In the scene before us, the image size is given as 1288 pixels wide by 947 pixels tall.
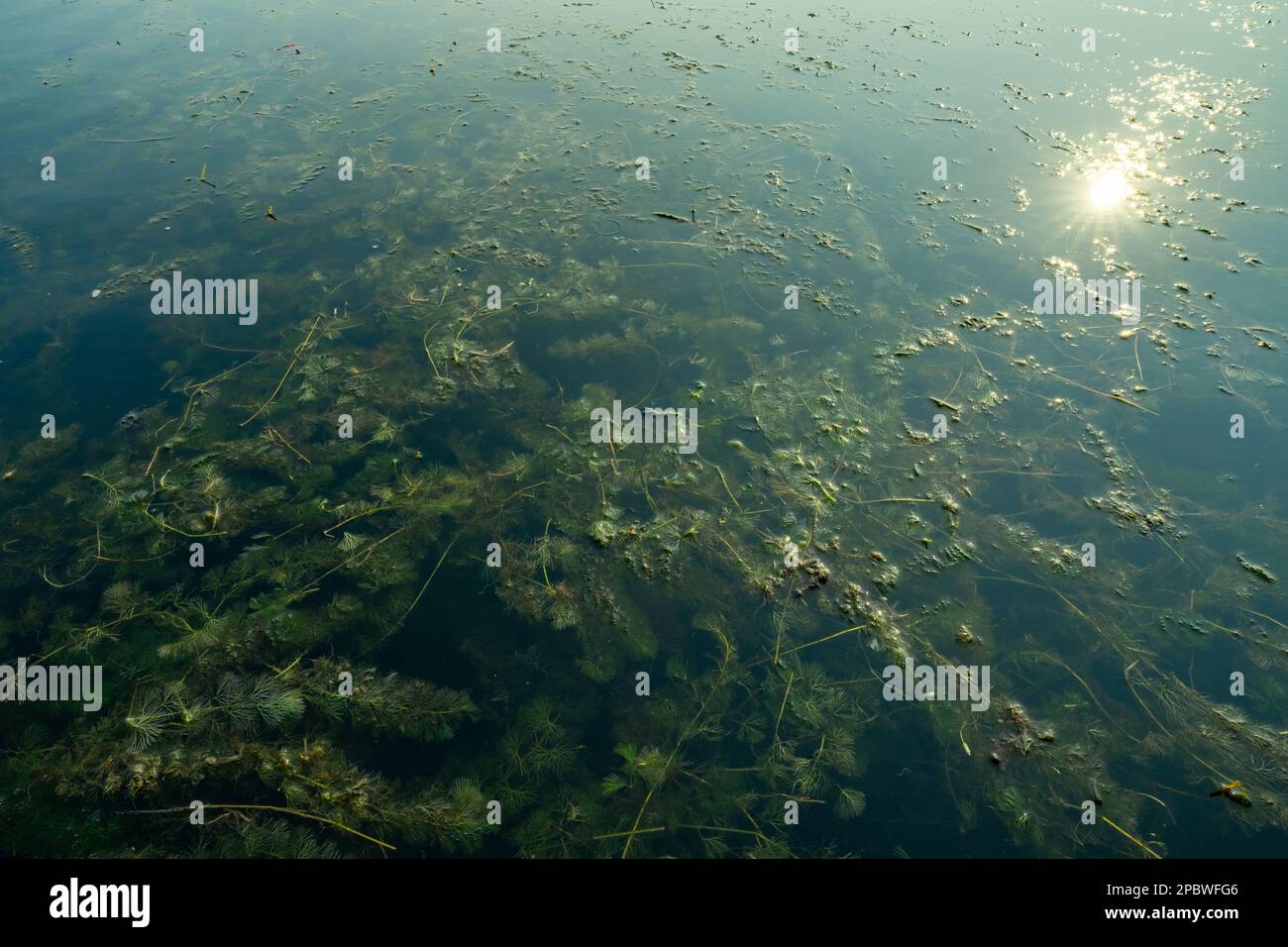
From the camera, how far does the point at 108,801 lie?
3.90m

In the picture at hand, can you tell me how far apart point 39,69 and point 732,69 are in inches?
574

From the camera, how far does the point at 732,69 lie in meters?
13.3

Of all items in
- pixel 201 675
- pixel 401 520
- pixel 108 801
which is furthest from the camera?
pixel 401 520

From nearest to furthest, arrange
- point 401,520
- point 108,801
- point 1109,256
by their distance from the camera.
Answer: point 108,801 → point 401,520 → point 1109,256

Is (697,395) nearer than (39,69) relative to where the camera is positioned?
Yes

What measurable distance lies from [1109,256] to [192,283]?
40.7ft

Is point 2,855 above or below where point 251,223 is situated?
below

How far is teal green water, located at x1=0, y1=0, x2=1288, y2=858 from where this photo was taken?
162 inches

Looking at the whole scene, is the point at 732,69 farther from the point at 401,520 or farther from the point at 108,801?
the point at 108,801

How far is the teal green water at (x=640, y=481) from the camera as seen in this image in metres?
4.11

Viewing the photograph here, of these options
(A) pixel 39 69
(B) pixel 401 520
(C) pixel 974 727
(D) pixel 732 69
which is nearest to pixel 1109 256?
(C) pixel 974 727

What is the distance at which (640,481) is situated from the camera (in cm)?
594
